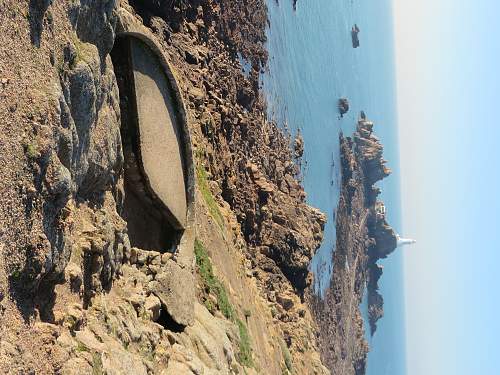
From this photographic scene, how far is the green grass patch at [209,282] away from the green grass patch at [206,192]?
235 centimetres

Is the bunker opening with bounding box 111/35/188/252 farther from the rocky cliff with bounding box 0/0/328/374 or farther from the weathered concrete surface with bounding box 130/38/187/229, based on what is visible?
the rocky cliff with bounding box 0/0/328/374

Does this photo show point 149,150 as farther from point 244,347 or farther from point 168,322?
point 244,347

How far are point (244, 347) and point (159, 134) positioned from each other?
6227mm

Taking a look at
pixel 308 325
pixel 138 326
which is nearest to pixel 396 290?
pixel 308 325

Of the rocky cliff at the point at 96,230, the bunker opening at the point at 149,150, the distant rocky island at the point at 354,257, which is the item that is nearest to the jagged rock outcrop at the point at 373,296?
the distant rocky island at the point at 354,257

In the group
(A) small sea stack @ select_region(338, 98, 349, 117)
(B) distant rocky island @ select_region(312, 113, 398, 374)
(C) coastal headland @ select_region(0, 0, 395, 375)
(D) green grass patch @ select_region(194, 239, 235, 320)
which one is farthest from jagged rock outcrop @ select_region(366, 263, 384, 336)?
(D) green grass patch @ select_region(194, 239, 235, 320)

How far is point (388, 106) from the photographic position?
98.6 metres

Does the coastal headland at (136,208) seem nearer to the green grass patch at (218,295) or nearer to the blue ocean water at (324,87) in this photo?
the green grass patch at (218,295)

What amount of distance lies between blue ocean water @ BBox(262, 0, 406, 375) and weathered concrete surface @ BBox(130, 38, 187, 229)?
660 inches

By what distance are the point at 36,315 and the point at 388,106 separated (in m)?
97.2

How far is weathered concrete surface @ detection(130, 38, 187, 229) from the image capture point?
10.6 m

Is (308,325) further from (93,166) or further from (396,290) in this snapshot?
(396,290)

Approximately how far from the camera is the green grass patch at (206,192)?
16.2m

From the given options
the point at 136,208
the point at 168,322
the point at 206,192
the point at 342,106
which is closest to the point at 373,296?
the point at 342,106
